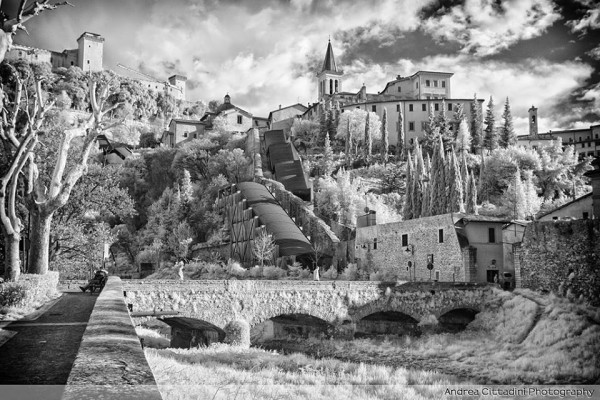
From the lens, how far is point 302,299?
2631 centimetres

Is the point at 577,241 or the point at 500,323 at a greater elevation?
the point at 577,241

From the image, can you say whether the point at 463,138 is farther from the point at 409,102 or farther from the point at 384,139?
the point at 409,102

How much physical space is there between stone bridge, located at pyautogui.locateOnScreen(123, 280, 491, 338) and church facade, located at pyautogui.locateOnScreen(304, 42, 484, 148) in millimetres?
51626

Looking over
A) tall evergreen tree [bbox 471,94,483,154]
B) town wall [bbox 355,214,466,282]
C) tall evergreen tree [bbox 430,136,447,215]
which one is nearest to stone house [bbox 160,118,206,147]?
tall evergreen tree [bbox 471,94,483,154]

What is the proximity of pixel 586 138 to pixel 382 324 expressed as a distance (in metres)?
89.1

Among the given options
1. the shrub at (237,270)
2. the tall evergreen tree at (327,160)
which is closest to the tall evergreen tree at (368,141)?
the tall evergreen tree at (327,160)

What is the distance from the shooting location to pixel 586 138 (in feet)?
337

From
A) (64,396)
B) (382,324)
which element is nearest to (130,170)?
(382,324)

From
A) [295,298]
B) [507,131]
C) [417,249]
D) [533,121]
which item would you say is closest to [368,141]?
[507,131]

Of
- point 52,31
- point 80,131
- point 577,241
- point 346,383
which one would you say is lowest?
point 346,383

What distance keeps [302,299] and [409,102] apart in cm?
6643

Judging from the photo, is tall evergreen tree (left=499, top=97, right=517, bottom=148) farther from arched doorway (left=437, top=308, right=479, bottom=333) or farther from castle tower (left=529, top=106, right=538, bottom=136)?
arched doorway (left=437, top=308, right=479, bottom=333)

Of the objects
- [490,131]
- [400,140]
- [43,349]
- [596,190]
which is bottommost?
[43,349]

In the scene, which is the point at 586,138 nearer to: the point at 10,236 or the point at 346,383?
the point at 346,383
